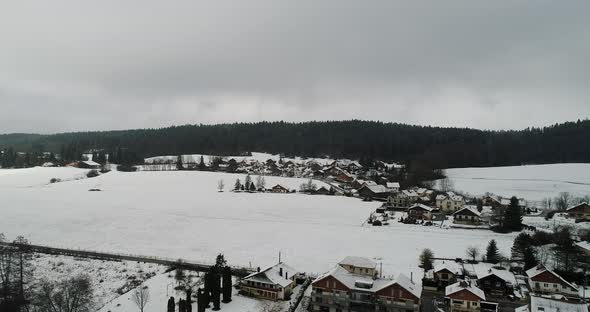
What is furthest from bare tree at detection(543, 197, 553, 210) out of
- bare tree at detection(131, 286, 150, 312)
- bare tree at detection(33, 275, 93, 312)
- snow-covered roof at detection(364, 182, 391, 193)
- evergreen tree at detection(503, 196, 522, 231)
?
bare tree at detection(33, 275, 93, 312)

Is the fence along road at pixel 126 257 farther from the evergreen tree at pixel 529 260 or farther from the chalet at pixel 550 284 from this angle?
the evergreen tree at pixel 529 260

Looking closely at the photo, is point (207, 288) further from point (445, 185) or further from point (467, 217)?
point (445, 185)

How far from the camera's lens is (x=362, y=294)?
75.6ft

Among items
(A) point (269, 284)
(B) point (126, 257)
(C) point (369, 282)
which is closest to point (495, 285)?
(C) point (369, 282)

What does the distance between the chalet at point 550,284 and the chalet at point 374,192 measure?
38.8m

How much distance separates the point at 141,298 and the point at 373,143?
121086mm

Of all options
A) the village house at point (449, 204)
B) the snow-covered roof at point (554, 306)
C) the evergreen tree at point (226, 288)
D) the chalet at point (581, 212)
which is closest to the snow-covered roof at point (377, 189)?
the village house at point (449, 204)

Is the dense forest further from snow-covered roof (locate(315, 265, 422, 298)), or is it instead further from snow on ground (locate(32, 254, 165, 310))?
snow on ground (locate(32, 254, 165, 310))

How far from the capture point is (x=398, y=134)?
151375mm

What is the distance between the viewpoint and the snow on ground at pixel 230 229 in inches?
1288

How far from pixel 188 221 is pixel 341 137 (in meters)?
114

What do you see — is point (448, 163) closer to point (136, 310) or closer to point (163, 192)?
Result: point (163, 192)

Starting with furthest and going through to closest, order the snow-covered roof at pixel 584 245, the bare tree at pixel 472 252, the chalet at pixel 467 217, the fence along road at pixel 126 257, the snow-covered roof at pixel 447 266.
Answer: the chalet at pixel 467 217 < the bare tree at pixel 472 252 < the snow-covered roof at pixel 584 245 < the fence along road at pixel 126 257 < the snow-covered roof at pixel 447 266

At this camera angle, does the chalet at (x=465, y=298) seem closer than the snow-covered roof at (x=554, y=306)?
No
